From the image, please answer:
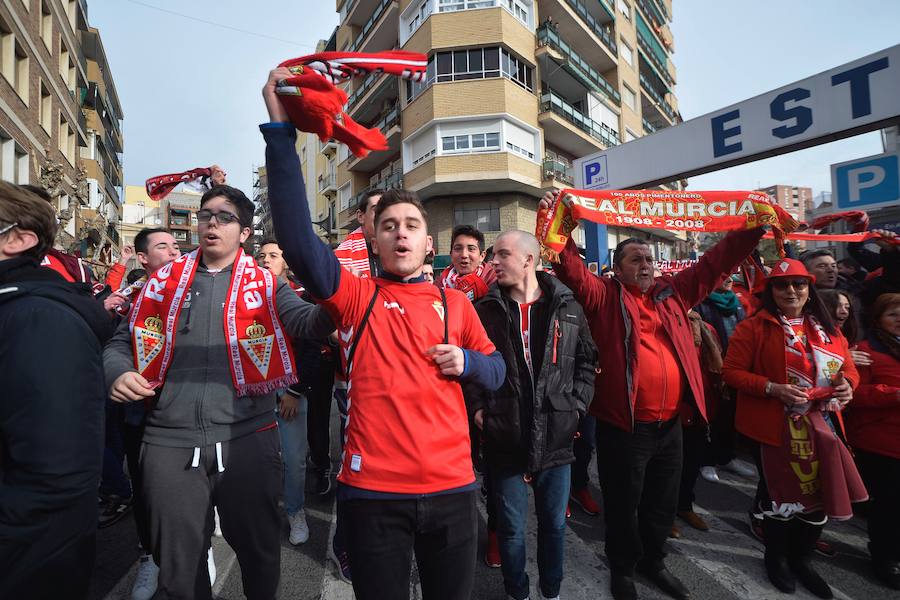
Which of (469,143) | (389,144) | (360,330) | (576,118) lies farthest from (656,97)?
(360,330)

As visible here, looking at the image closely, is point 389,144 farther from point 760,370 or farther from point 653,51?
point 653,51

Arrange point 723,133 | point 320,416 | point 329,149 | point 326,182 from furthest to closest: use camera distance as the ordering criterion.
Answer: point 326,182
point 329,149
point 723,133
point 320,416

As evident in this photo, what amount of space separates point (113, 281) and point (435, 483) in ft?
13.1

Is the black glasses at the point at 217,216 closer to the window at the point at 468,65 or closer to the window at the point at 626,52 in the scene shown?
the window at the point at 468,65

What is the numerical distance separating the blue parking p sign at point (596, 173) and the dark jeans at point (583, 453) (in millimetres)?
5260

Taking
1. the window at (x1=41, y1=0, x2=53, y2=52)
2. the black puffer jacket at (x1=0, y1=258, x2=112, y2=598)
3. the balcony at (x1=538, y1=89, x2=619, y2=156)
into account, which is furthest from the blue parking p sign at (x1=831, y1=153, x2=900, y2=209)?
the window at (x1=41, y1=0, x2=53, y2=52)

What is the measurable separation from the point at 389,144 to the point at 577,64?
10.5 m

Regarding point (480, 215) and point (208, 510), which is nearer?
point (208, 510)

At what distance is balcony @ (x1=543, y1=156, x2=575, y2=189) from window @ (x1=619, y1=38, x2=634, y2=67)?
1098 centimetres

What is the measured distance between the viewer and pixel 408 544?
164cm

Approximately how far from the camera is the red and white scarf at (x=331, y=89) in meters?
1.39

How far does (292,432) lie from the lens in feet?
11.4

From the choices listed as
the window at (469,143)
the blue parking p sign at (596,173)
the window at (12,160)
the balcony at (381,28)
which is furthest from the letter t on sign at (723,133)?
the balcony at (381,28)

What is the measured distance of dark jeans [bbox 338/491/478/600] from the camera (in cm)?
157
